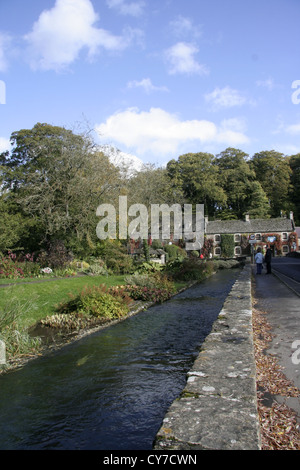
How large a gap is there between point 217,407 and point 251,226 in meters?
56.1

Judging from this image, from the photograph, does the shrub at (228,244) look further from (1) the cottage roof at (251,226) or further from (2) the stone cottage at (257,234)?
(1) the cottage roof at (251,226)

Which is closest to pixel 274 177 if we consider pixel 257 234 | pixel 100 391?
pixel 257 234

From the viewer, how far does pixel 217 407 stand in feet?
10.4

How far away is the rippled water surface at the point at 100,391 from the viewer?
12.6 ft

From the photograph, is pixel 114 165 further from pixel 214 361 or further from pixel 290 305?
pixel 214 361

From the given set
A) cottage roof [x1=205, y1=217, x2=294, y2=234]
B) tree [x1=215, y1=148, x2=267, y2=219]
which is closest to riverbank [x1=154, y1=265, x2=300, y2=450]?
cottage roof [x1=205, y1=217, x2=294, y2=234]

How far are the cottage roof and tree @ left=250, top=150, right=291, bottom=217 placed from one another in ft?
36.9

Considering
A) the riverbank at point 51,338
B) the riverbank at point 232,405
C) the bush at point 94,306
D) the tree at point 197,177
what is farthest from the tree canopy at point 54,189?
the tree at point 197,177

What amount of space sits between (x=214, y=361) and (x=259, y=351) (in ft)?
5.83

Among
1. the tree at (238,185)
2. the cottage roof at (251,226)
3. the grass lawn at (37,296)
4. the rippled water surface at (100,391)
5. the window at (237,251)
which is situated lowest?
the window at (237,251)

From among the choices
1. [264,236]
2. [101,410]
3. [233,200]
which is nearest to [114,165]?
[101,410]

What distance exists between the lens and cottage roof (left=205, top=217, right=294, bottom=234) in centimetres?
5519

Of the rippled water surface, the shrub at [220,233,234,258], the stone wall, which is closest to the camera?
the stone wall

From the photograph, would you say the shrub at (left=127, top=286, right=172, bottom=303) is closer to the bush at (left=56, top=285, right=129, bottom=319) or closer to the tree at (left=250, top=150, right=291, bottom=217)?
the bush at (left=56, top=285, right=129, bottom=319)
